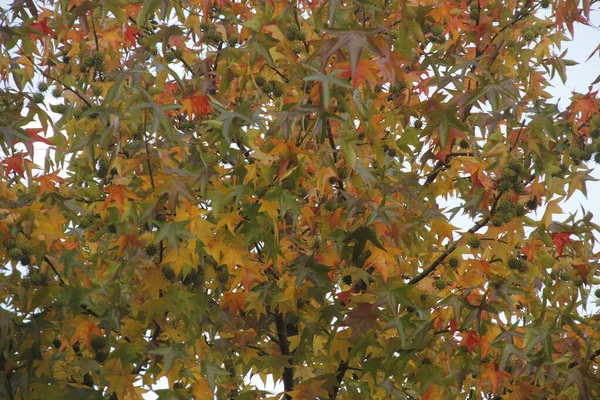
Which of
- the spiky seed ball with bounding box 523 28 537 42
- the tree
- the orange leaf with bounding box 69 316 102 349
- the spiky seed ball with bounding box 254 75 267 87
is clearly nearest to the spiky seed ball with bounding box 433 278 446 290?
the tree

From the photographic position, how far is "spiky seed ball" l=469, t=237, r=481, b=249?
5.04m

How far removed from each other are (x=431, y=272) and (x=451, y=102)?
138cm

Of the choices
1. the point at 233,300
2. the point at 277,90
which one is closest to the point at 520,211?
the point at 277,90

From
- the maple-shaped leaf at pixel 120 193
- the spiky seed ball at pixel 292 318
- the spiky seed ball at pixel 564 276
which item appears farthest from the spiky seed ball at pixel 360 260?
the spiky seed ball at pixel 564 276

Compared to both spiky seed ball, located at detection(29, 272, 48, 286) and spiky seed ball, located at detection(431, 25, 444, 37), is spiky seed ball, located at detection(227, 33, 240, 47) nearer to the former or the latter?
spiky seed ball, located at detection(431, 25, 444, 37)

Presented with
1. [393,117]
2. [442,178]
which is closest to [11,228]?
[393,117]

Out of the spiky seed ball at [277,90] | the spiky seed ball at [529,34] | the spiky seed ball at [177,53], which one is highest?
the spiky seed ball at [177,53]

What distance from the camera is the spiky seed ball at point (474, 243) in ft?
16.5

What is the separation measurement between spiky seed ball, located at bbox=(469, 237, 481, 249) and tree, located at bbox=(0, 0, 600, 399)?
73 mm

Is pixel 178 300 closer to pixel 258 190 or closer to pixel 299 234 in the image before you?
pixel 258 190

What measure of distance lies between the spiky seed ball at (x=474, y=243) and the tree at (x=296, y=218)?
7 centimetres

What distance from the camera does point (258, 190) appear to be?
464 cm

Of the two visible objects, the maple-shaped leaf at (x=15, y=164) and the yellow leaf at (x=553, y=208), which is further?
→ the maple-shaped leaf at (x=15, y=164)

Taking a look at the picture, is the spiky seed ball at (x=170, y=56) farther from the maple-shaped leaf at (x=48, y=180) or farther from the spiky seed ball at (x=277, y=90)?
the maple-shaped leaf at (x=48, y=180)
